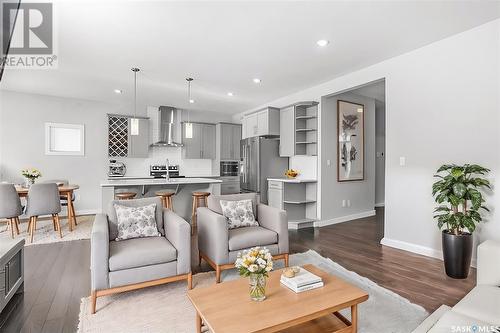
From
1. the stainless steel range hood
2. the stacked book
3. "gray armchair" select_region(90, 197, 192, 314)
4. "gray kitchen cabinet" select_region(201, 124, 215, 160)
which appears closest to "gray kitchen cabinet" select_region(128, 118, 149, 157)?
the stainless steel range hood

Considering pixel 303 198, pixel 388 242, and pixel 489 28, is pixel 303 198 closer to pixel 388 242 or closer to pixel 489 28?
pixel 388 242

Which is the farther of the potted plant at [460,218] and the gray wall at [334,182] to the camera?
the gray wall at [334,182]

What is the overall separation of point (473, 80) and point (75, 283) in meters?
4.77

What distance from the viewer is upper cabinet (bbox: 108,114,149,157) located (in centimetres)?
657

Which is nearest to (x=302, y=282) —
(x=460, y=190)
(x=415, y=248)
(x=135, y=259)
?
(x=135, y=259)

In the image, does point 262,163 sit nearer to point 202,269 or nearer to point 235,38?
point 235,38

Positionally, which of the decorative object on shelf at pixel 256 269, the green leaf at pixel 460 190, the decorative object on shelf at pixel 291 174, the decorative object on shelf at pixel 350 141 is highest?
the decorative object on shelf at pixel 350 141

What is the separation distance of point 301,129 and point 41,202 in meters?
4.67

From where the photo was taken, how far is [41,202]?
430 cm

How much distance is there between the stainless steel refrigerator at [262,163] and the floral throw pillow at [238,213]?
2656 millimetres

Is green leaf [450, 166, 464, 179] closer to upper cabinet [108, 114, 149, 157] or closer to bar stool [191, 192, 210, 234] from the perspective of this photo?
bar stool [191, 192, 210, 234]

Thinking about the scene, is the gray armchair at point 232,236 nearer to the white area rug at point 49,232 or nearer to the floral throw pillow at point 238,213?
the floral throw pillow at point 238,213

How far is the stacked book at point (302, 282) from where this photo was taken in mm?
1794

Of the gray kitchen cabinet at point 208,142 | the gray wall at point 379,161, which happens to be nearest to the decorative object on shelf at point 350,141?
the gray wall at point 379,161
